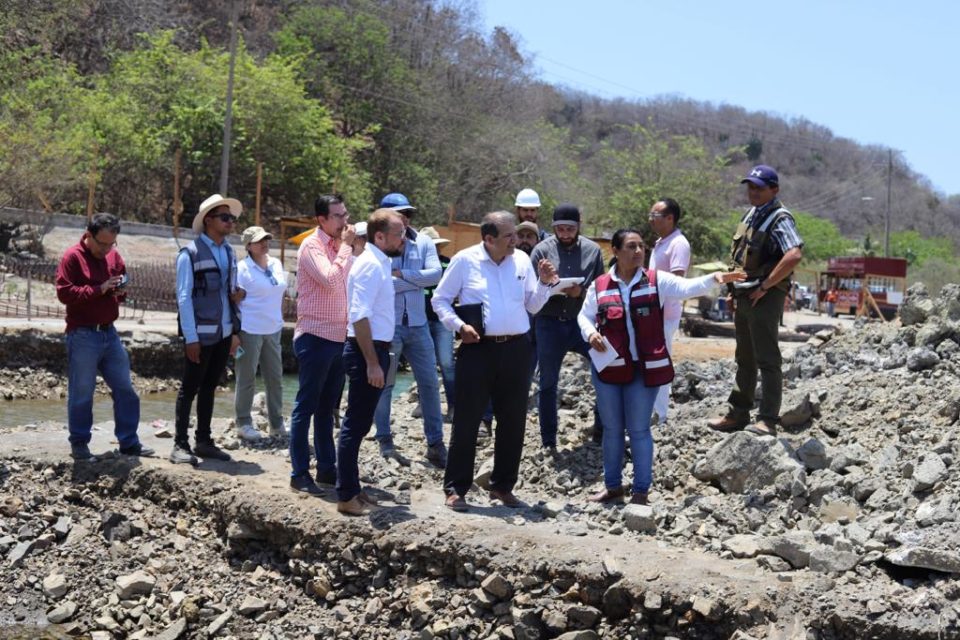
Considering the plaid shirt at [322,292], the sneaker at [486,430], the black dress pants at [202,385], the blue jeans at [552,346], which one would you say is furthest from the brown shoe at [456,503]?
the sneaker at [486,430]

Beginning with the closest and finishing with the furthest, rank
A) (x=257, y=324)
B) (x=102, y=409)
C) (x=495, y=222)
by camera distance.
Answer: (x=495, y=222) < (x=257, y=324) < (x=102, y=409)

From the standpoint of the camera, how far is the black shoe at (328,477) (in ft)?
24.4

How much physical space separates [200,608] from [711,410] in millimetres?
4461

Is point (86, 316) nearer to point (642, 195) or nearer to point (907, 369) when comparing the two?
point (907, 369)

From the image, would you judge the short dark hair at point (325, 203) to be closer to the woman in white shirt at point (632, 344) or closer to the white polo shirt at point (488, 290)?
the white polo shirt at point (488, 290)

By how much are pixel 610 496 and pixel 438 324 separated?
2693 mm

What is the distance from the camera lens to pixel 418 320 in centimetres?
816

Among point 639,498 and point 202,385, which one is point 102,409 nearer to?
point 202,385

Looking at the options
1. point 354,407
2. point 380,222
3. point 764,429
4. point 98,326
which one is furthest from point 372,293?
point 764,429

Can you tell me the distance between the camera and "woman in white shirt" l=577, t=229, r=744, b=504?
6969mm

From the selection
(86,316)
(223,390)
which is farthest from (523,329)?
(223,390)

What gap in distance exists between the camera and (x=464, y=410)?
266 inches

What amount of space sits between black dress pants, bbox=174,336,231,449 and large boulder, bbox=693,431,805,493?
11.8 feet

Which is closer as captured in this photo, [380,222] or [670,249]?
[380,222]
